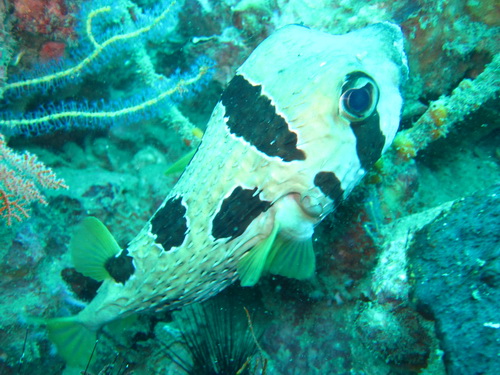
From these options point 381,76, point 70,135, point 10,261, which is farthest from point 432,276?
point 70,135

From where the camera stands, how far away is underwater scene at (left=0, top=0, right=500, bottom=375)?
6.49ft

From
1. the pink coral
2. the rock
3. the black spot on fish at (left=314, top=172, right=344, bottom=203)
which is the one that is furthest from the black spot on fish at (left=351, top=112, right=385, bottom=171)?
the pink coral

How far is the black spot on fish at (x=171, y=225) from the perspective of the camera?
2.25m

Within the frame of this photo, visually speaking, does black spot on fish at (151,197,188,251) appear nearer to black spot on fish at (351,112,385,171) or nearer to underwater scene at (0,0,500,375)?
underwater scene at (0,0,500,375)

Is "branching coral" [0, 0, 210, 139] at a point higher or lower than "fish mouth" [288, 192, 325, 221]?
higher

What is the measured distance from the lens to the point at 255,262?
2135 millimetres

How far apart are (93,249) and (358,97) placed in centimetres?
247

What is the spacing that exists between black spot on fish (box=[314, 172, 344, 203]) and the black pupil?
16.6 inches

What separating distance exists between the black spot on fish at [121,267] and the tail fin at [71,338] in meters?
0.79

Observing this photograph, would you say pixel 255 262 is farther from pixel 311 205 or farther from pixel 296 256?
pixel 311 205

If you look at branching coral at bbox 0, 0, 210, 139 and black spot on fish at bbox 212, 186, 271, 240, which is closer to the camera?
black spot on fish at bbox 212, 186, 271, 240

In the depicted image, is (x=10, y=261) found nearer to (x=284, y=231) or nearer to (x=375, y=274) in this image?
(x=284, y=231)

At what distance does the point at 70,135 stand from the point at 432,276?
4.38 meters

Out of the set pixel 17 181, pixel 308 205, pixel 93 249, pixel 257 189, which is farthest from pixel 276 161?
pixel 17 181
